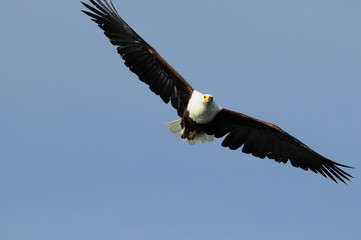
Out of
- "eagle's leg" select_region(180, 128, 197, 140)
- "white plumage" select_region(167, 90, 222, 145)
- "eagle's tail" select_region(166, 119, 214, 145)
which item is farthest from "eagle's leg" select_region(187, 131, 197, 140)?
"white plumage" select_region(167, 90, 222, 145)

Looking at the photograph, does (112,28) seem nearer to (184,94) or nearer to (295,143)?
(184,94)

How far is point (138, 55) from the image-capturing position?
98.0 ft

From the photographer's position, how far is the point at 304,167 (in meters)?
30.3

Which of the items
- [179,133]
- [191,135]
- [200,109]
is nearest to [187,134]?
[191,135]

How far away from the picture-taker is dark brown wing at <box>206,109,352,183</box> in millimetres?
30156

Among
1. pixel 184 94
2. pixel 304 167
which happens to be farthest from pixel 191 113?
pixel 304 167

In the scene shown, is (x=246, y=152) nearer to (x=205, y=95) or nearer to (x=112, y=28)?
(x=205, y=95)

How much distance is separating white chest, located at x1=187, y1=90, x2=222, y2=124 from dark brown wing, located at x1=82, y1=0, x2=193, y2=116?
22 cm

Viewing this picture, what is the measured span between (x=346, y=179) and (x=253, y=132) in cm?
201

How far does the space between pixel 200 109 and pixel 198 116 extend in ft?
0.68

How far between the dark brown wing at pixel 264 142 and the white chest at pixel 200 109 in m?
0.39

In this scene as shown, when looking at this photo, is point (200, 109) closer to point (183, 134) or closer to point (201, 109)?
point (201, 109)

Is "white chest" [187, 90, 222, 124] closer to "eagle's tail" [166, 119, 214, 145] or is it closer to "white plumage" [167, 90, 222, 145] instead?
"white plumage" [167, 90, 222, 145]

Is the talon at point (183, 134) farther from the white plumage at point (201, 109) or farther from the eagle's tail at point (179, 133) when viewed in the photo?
the white plumage at point (201, 109)
